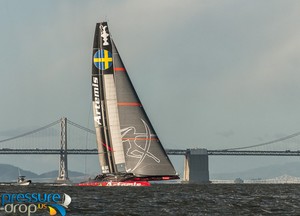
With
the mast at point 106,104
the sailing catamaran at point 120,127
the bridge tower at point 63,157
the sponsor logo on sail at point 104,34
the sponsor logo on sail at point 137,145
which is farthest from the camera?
the bridge tower at point 63,157

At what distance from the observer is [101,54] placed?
49.9 metres

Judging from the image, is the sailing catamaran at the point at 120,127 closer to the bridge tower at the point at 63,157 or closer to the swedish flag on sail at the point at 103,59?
the swedish flag on sail at the point at 103,59

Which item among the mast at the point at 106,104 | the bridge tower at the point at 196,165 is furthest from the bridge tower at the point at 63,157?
the mast at the point at 106,104

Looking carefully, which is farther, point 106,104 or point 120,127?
point 106,104

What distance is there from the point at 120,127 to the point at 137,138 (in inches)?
51.3

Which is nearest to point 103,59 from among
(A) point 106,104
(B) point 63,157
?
(A) point 106,104

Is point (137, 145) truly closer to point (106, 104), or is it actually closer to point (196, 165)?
point (106, 104)

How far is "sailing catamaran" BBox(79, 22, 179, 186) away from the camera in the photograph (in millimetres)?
48469

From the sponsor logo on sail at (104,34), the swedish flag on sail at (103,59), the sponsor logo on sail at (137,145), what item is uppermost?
the sponsor logo on sail at (104,34)

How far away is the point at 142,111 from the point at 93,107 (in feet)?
11.3

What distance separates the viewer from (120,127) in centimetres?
4841

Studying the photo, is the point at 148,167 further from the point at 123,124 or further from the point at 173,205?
the point at 173,205

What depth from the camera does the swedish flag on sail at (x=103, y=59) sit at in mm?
49594

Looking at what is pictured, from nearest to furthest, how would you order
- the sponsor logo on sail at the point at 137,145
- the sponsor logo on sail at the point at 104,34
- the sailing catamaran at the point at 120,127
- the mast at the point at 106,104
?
the sponsor logo on sail at the point at 137,145, the sailing catamaran at the point at 120,127, the mast at the point at 106,104, the sponsor logo on sail at the point at 104,34
